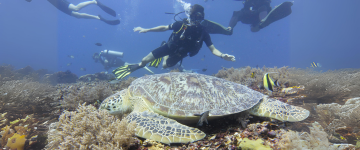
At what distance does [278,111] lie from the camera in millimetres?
2201

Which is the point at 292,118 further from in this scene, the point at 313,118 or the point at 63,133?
the point at 63,133

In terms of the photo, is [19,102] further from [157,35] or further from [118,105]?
[157,35]

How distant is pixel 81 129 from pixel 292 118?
321 cm

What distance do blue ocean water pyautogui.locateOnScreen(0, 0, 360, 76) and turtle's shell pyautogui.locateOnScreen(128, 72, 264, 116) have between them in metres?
64.7

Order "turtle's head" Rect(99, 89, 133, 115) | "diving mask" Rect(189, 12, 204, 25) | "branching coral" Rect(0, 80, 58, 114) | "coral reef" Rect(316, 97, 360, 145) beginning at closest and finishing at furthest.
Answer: "coral reef" Rect(316, 97, 360, 145)
"turtle's head" Rect(99, 89, 133, 115)
"branching coral" Rect(0, 80, 58, 114)
"diving mask" Rect(189, 12, 204, 25)

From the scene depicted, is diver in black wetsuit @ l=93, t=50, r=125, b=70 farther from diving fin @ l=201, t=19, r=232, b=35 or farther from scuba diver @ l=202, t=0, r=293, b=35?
scuba diver @ l=202, t=0, r=293, b=35

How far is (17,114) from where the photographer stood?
2.92m

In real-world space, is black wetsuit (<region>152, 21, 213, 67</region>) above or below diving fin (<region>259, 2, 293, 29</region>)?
below

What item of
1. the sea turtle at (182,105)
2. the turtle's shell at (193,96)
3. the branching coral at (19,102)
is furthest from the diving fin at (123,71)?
the turtle's shell at (193,96)

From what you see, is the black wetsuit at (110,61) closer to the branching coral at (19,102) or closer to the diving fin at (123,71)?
the diving fin at (123,71)

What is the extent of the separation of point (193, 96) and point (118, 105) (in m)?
1.66

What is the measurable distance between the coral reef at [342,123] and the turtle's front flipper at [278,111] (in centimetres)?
31

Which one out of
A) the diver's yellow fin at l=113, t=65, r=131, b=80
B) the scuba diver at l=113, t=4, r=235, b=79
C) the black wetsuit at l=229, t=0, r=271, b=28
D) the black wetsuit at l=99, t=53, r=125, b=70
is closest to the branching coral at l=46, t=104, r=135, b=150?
the diver's yellow fin at l=113, t=65, r=131, b=80

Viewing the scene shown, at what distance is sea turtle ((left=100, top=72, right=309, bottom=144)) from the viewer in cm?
191
